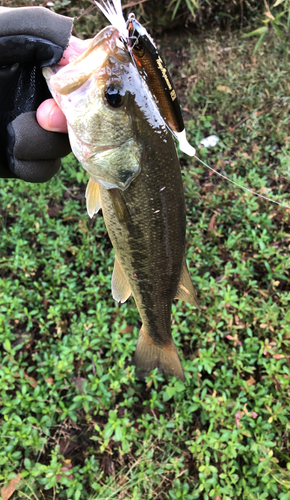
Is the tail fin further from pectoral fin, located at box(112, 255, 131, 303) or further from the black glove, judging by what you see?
the black glove

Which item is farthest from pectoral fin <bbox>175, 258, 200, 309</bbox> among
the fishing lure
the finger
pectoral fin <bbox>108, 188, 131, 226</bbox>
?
the finger

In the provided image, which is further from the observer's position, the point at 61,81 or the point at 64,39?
the point at 64,39

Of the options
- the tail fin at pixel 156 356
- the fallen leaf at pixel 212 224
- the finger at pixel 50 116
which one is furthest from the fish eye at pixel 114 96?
the fallen leaf at pixel 212 224

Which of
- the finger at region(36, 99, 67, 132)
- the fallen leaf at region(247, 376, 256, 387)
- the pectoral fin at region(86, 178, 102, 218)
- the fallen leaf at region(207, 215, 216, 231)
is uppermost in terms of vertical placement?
the finger at region(36, 99, 67, 132)

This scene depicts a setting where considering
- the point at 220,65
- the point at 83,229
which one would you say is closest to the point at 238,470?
the point at 83,229

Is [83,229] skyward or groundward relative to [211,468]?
skyward

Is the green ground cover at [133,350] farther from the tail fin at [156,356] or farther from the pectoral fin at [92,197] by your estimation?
the pectoral fin at [92,197]

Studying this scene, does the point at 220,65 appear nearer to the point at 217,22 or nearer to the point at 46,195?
the point at 217,22
